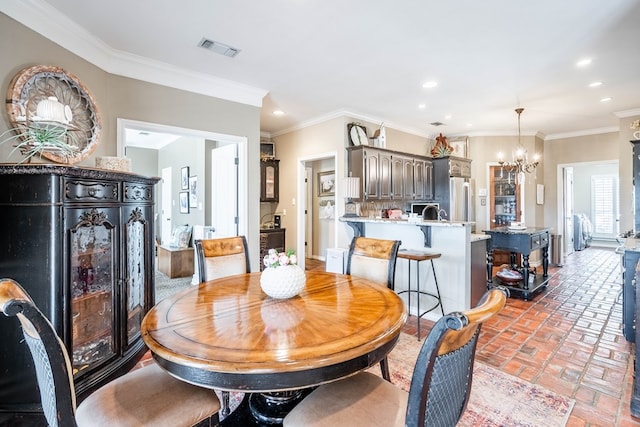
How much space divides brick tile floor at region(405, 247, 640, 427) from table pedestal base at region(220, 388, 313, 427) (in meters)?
1.67

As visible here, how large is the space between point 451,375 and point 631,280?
9.86ft

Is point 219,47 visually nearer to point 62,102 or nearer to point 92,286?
point 62,102

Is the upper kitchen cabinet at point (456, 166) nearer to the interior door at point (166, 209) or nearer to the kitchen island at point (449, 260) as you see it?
the kitchen island at point (449, 260)

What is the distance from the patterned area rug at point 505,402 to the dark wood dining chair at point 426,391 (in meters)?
0.95

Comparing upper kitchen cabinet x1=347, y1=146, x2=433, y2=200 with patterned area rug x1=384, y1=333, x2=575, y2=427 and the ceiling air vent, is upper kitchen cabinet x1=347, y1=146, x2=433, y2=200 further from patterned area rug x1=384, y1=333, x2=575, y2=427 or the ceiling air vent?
patterned area rug x1=384, y1=333, x2=575, y2=427

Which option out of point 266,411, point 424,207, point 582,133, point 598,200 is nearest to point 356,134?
point 424,207

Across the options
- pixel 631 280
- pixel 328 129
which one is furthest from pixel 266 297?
pixel 328 129

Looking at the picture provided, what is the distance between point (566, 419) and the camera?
6.11 ft

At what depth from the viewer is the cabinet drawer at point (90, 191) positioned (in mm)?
1936

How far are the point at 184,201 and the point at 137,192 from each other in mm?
3672

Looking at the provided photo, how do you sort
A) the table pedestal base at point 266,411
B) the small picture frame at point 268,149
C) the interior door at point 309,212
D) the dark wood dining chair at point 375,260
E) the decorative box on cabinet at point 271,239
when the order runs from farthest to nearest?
the interior door at point 309,212 < the small picture frame at point 268,149 < the decorative box on cabinet at point 271,239 < the dark wood dining chair at point 375,260 < the table pedestal base at point 266,411

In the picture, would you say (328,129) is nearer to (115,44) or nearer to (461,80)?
(461,80)

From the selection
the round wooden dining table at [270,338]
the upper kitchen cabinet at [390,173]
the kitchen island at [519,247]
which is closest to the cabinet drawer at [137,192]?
the round wooden dining table at [270,338]

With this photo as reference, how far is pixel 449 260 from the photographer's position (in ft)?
11.2
